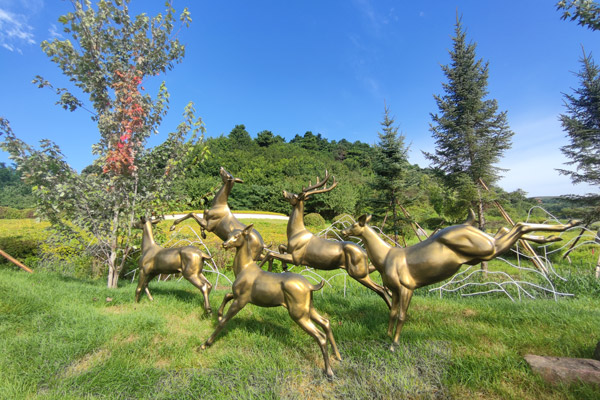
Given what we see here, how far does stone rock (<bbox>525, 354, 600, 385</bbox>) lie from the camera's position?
2.11 metres

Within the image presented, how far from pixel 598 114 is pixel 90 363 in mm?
16646

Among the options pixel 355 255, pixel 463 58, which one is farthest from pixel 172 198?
pixel 463 58

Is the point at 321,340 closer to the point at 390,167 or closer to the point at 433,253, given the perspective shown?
the point at 433,253

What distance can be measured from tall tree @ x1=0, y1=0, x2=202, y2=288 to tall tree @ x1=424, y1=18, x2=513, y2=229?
9.15 meters

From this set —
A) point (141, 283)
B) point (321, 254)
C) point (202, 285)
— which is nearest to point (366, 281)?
point (321, 254)

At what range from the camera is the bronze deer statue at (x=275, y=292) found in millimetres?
2625

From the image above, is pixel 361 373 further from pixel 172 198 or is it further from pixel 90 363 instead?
pixel 172 198

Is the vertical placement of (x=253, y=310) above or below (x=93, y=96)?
below

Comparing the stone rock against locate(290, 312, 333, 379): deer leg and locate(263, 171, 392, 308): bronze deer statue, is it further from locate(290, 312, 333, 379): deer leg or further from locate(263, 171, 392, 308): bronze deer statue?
locate(290, 312, 333, 379): deer leg

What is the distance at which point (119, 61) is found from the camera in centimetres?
579

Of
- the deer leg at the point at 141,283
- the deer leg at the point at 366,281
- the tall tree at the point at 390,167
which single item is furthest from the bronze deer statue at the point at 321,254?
the tall tree at the point at 390,167

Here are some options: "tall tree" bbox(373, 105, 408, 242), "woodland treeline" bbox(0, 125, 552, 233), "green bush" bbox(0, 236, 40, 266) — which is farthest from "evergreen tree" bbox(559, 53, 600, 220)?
"green bush" bbox(0, 236, 40, 266)

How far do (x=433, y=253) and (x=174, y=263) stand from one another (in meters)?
3.85

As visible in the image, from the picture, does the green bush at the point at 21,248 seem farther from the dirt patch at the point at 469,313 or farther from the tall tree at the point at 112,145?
the dirt patch at the point at 469,313
